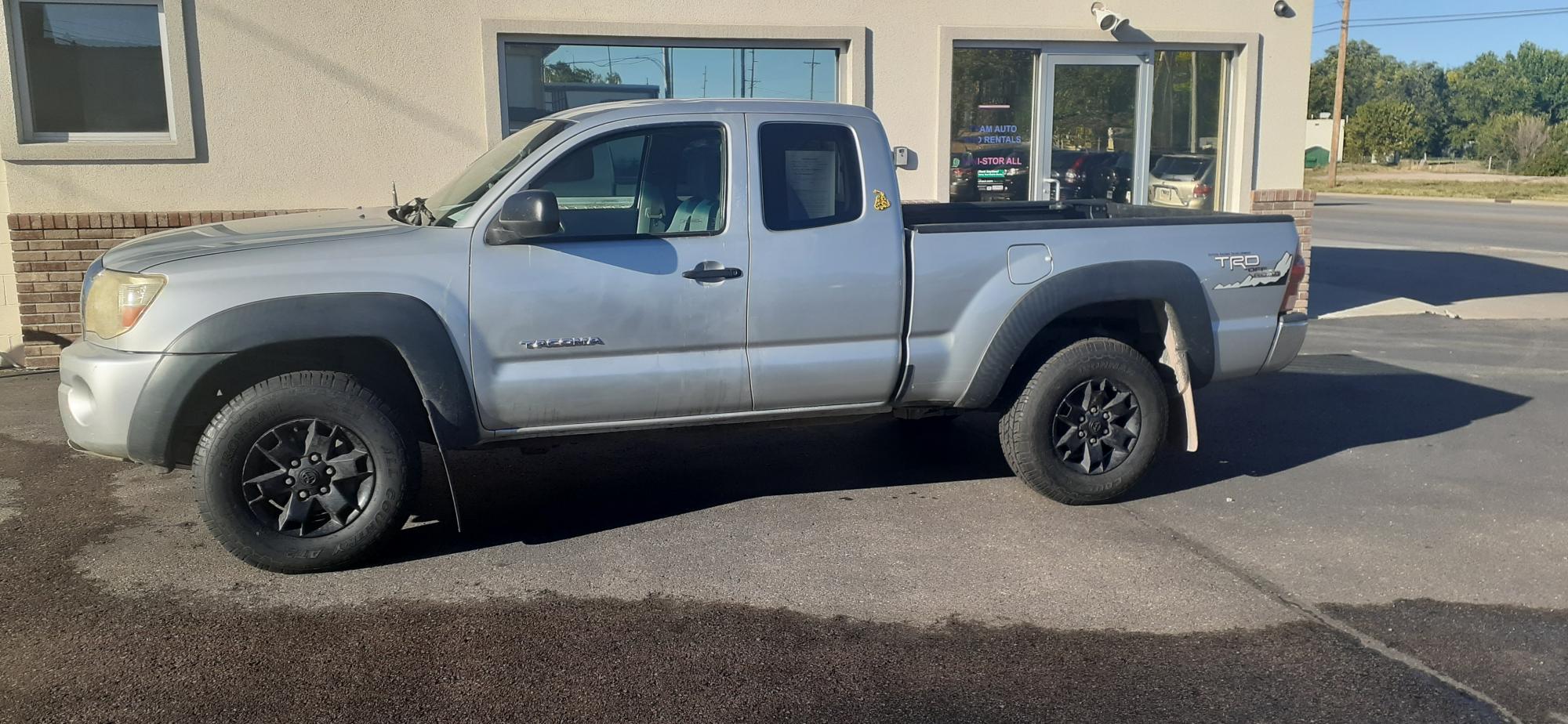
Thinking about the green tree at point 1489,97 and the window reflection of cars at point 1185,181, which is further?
the green tree at point 1489,97

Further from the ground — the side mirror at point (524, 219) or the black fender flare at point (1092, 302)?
the side mirror at point (524, 219)

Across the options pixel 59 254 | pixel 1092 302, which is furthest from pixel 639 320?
pixel 59 254

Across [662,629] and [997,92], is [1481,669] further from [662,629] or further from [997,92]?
[997,92]

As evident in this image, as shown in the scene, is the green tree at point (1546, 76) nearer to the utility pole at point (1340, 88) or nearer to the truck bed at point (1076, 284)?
the utility pole at point (1340, 88)

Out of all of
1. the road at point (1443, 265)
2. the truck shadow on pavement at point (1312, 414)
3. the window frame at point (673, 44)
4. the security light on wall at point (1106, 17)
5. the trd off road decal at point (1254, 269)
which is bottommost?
the truck shadow on pavement at point (1312, 414)

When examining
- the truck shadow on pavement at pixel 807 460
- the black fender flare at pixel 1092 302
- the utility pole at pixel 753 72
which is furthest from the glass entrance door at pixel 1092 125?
the black fender flare at pixel 1092 302

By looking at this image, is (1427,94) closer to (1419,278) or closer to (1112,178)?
(1419,278)

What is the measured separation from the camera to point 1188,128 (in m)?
11.9

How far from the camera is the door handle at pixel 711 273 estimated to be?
18.1 ft

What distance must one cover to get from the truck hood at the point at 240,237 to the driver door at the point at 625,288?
620mm

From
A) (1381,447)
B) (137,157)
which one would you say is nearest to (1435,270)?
(1381,447)

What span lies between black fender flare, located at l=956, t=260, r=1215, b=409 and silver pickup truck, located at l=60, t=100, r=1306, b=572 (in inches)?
0.5

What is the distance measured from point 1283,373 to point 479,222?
6793 mm

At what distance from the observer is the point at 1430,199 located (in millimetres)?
42031
